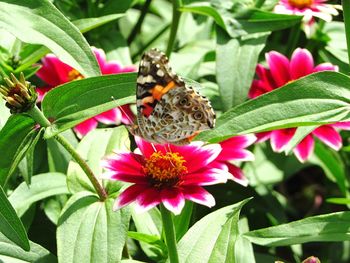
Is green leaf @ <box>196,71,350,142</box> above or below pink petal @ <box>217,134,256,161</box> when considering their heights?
above

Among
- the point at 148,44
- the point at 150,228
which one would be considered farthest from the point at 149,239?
the point at 148,44

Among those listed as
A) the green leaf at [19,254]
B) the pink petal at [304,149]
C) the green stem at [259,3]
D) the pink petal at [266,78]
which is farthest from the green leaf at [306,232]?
the green stem at [259,3]

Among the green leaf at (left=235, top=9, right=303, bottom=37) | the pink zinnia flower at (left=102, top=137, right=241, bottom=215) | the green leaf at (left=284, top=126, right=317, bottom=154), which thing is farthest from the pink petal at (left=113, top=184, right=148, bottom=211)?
the green leaf at (left=235, top=9, right=303, bottom=37)

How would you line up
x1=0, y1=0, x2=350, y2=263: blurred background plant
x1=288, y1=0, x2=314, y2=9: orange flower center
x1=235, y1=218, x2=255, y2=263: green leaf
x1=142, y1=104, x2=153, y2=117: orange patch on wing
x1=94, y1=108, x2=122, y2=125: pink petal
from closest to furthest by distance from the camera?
x1=142, y1=104, x2=153, y2=117: orange patch on wing, x1=235, y1=218, x2=255, y2=263: green leaf, x1=0, y1=0, x2=350, y2=263: blurred background plant, x1=94, y1=108, x2=122, y2=125: pink petal, x1=288, y1=0, x2=314, y2=9: orange flower center

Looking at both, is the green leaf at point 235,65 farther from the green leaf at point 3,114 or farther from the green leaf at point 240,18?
the green leaf at point 3,114

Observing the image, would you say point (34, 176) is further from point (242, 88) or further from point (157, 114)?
point (242, 88)

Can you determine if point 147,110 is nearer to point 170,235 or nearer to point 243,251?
point 170,235

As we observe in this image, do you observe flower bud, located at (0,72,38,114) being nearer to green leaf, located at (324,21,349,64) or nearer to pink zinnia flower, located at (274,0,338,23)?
pink zinnia flower, located at (274,0,338,23)

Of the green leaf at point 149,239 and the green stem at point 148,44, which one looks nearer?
the green leaf at point 149,239
